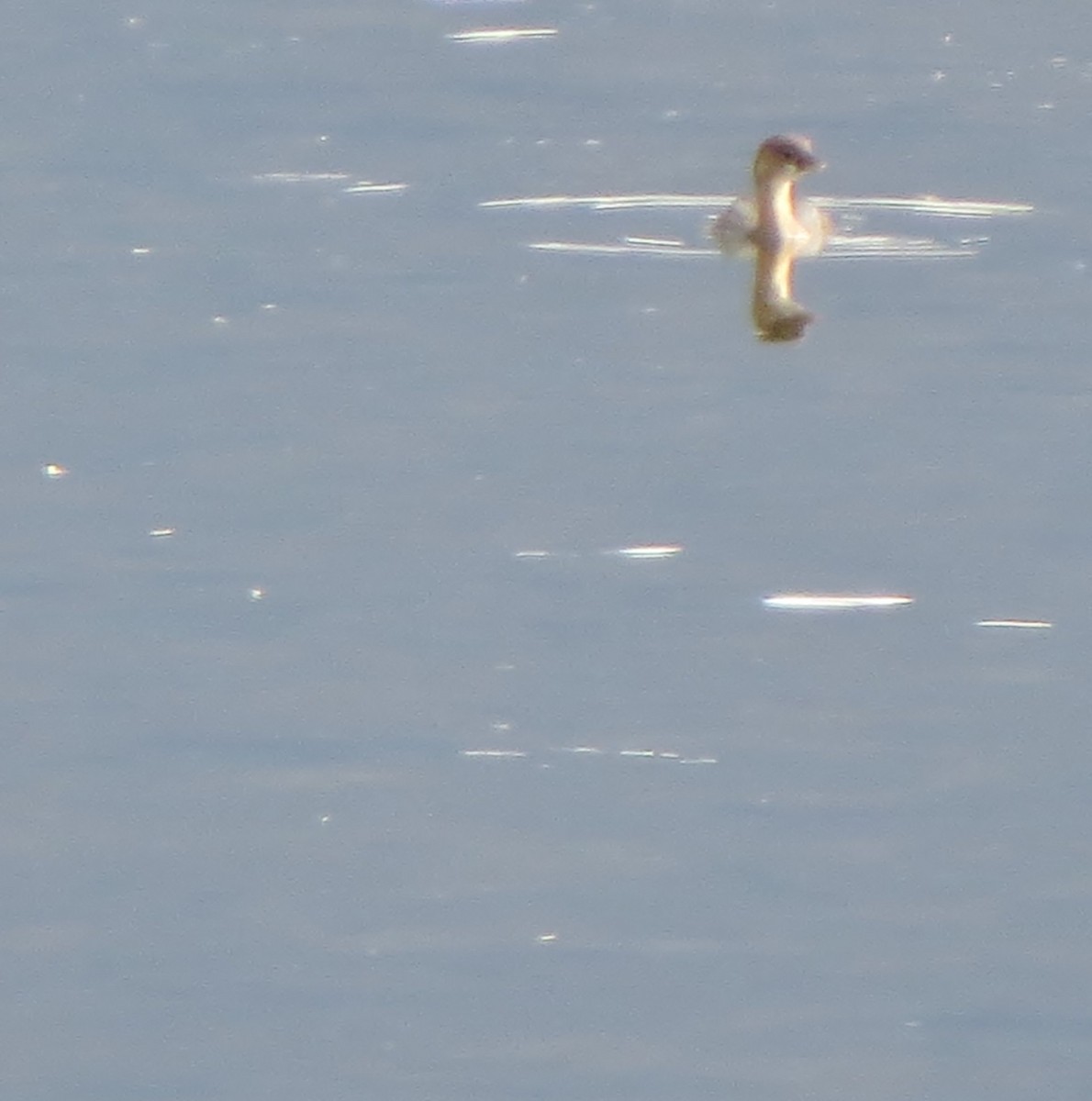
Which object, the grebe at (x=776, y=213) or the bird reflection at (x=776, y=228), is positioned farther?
the grebe at (x=776, y=213)

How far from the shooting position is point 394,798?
2.84 meters

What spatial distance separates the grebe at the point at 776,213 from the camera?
152 inches

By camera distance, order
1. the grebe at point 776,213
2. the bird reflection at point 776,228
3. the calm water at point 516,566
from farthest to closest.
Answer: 1. the grebe at point 776,213
2. the bird reflection at point 776,228
3. the calm water at point 516,566

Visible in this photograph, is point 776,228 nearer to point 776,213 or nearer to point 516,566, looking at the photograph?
point 776,213

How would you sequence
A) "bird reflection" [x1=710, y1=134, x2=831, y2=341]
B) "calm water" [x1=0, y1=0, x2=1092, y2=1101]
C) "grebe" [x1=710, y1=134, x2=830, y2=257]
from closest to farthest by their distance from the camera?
"calm water" [x1=0, y1=0, x2=1092, y2=1101], "bird reflection" [x1=710, y1=134, x2=831, y2=341], "grebe" [x1=710, y1=134, x2=830, y2=257]

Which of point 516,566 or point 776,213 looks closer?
point 516,566

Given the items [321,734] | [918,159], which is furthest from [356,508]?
[918,159]

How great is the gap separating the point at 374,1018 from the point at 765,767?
0.49 metres

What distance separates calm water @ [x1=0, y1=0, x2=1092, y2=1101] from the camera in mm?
2645

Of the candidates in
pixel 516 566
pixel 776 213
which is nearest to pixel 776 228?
pixel 776 213

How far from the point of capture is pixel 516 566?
3.15m

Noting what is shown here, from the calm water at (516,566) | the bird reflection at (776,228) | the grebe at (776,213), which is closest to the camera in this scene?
the calm water at (516,566)

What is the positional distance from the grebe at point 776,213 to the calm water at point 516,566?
0.19ft

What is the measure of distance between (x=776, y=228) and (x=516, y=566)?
2.90 ft
